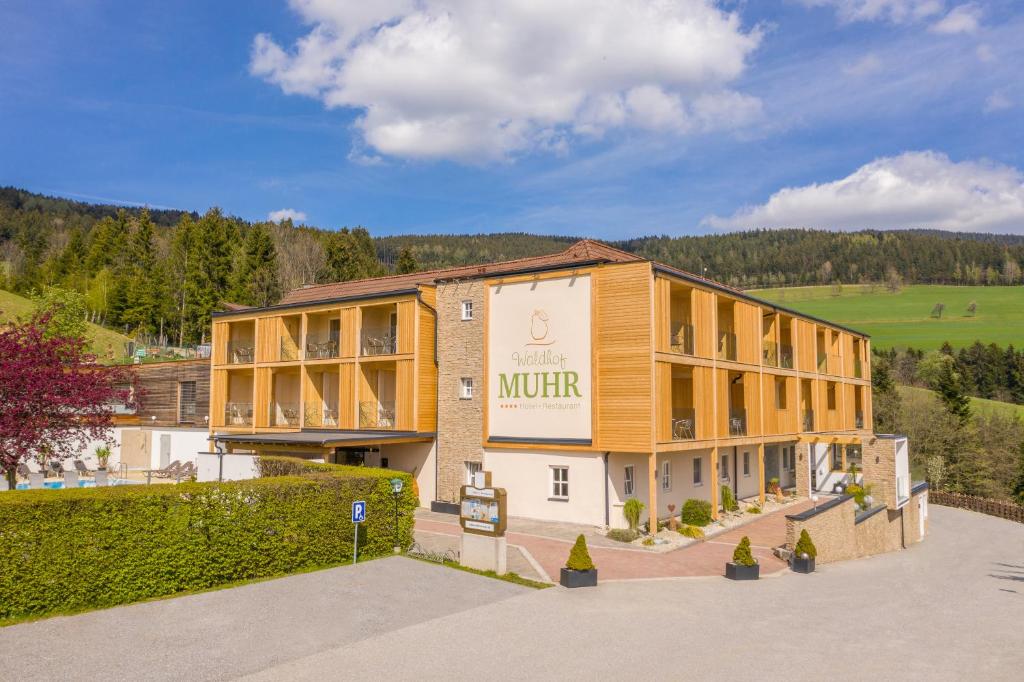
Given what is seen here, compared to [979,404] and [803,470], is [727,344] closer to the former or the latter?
[803,470]

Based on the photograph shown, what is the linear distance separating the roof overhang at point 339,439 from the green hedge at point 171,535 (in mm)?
7537

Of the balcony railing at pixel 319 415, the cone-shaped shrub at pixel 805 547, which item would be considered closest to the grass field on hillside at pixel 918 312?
the balcony railing at pixel 319 415

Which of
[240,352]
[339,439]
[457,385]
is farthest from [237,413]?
[457,385]

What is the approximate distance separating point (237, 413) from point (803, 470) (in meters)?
26.2

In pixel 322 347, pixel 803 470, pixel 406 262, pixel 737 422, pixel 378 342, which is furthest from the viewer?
pixel 406 262

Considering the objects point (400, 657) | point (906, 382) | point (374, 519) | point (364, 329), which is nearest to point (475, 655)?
point (400, 657)

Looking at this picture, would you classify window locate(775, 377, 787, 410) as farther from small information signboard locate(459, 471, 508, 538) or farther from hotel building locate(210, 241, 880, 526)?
small information signboard locate(459, 471, 508, 538)

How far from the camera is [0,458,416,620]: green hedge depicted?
1162 cm

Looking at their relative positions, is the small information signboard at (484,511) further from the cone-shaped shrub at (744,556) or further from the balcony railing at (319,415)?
the balcony railing at (319,415)

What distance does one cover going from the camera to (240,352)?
34.3m

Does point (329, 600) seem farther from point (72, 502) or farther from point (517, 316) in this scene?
point (517, 316)

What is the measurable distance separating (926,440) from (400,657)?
56.0 metres

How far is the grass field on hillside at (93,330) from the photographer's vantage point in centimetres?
6178

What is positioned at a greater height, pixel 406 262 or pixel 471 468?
pixel 406 262
